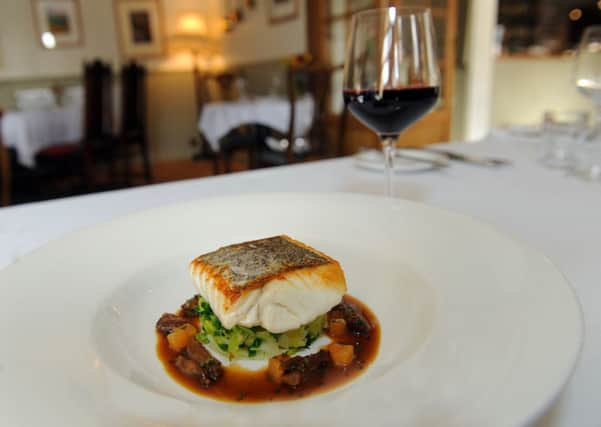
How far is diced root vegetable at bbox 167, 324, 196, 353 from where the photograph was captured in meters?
0.52

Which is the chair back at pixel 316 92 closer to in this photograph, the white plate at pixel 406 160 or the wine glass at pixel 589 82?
the white plate at pixel 406 160

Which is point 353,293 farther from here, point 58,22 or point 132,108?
point 58,22

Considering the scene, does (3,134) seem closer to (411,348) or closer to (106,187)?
(106,187)

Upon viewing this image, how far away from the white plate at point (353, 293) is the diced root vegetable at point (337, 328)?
2.0 inches

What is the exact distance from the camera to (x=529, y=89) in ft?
19.4

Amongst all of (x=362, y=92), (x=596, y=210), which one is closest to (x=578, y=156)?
(x=596, y=210)

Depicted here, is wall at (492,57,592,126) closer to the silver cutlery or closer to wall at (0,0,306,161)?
wall at (0,0,306,161)

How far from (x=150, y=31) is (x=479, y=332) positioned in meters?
7.19

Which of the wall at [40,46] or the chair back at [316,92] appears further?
the wall at [40,46]

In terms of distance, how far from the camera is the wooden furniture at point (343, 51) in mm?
4375

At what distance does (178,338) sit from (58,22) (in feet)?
22.7

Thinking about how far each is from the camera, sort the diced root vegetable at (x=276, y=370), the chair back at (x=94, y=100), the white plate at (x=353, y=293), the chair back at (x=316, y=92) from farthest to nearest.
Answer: the chair back at (x=94, y=100) → the chair back at (x=316, y=92) → the diced root vegetable at (x=276, y=370) → the white plate at (x=353, y=293)

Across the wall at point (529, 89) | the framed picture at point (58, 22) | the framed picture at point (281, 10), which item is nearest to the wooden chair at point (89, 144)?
the framed picture at point (281, 10)

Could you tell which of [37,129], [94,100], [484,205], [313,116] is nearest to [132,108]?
[94,100]
